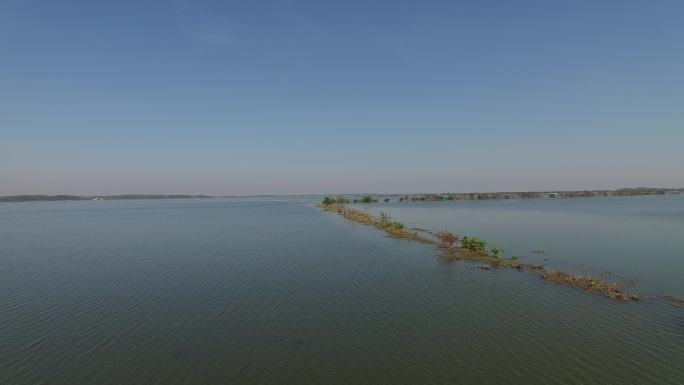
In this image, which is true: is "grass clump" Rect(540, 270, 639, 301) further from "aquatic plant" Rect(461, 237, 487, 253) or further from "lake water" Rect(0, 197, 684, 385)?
"aquatic plant" Rect(461, 237, 487, 253)

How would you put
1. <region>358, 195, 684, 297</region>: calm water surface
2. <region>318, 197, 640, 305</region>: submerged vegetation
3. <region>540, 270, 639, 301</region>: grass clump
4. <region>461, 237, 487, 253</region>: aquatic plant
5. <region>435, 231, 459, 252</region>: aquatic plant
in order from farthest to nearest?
<region>435, 231, 459, 252</region>: aquatic plant → <region>461, 237, 487, 253</region>: aquatic plant → <region>358, 195, 684, 297</region>: calm water surface → <region>318, 197, 640, 305</region>: submerged vegetation → <region>540, 270, 639, 301</region>: grass clump

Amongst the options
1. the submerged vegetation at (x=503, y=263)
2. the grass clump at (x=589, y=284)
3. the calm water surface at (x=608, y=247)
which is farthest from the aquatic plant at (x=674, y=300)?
the grass clump at (x=589, y=284)

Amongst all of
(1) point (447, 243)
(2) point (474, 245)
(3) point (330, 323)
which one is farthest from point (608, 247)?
(3) point (330, 323)

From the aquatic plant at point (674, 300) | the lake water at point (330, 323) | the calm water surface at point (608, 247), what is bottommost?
the lake water at point (330, 323)

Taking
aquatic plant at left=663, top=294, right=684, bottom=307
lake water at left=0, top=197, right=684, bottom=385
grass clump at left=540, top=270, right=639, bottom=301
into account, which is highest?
grass clump at left=540, top=270, right=639, bottom=301

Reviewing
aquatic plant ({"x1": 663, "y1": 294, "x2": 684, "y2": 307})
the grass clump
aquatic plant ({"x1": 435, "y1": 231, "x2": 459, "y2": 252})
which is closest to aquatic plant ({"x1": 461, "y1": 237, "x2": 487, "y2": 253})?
aquatic plant ({"x1": 435, "y1": 231, "x2": 459, "y2": 252})

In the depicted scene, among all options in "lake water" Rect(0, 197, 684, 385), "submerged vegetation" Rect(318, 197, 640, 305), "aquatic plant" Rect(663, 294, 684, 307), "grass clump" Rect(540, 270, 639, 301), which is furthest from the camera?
"submerged vegetation" Rect(318, 197, 640, 305)

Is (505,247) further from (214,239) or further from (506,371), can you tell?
(214,239)

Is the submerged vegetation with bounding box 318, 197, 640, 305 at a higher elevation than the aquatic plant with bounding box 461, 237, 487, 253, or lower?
lower

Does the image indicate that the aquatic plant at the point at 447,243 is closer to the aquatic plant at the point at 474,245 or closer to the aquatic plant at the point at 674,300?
the aquatic plant at the point at 474,245

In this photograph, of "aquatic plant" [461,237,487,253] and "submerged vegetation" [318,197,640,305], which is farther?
"aquatic plant" [461,237,487,253]

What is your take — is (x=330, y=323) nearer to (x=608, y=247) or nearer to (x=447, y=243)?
(x=447, y=243)
